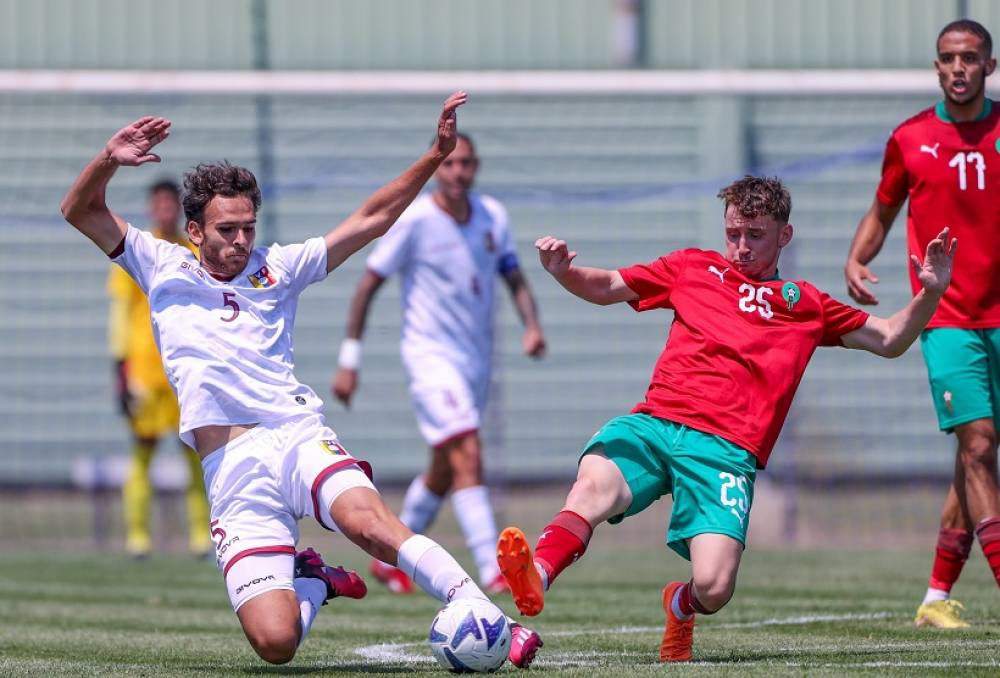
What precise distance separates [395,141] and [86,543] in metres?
4.98

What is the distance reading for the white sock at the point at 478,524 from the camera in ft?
32.9

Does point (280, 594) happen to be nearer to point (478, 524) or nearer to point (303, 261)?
point (303, 261)

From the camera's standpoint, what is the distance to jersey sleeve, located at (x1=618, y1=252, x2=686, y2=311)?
6.72 metres

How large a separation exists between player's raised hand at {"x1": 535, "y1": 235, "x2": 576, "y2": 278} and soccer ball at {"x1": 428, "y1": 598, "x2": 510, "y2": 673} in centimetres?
130

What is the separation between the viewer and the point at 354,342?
34.2ft

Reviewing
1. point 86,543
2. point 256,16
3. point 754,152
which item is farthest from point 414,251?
point 256,16

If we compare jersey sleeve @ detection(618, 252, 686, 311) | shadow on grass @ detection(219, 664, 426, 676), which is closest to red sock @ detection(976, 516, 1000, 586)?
jersey sleeve @ detection(618, 252, 686, 311)

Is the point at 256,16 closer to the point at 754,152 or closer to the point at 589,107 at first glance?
the point at 589,107

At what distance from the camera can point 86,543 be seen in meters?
14.7

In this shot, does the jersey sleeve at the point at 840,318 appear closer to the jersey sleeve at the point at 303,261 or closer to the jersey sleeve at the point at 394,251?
the jersey sleeve at the point at 303,261

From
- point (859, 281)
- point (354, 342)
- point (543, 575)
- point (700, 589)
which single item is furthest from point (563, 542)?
point (354, 342)

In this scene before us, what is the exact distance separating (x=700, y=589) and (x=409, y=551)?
1018 millimetres

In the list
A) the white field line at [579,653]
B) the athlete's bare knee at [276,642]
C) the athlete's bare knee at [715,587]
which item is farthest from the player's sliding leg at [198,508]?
the athlete's bare knee at [715,587]

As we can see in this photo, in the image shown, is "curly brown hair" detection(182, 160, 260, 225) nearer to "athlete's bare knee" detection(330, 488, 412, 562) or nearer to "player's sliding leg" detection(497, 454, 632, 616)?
"athlete's bare knee" detection(330, 488, 412, 562)
